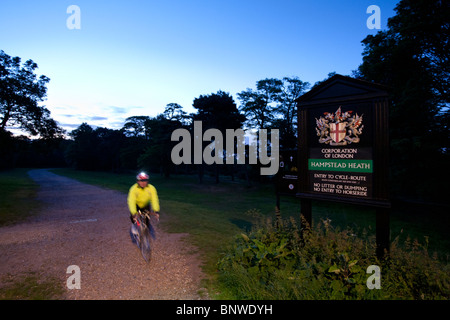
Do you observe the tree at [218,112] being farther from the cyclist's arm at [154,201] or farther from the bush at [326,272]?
the bush at [326,272]

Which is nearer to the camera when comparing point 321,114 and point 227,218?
point 321,114

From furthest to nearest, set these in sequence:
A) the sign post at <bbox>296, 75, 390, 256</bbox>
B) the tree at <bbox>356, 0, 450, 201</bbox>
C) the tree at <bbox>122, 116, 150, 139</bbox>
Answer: the tree at <bbox>122, 116, 150, 139</bbox>
the tree at <bbox>356, 0, 450, 201</bbox>
the sign post at <bbox>296, 75, 390, 256</bbox>

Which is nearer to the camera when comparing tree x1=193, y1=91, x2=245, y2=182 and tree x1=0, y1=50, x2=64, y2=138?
tree x1=0, y1=50, x2=64, y2=138

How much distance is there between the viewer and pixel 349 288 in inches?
161

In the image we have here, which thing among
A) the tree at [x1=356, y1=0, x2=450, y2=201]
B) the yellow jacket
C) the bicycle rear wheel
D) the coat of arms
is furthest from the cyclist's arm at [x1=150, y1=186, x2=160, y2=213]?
the tree at [x1=356, y1=0, x2=450, y2=201]

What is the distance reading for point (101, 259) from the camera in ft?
20.0

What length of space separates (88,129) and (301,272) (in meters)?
75.8

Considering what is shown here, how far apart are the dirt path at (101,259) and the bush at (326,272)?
0.94 m

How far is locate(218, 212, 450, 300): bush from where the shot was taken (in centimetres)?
403

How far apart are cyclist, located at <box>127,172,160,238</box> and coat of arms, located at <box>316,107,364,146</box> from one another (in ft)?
14.9

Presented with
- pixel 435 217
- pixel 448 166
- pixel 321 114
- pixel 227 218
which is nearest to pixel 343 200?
pixel 321 114

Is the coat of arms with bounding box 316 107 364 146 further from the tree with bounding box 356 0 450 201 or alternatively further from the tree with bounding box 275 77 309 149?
the tree with bounding box 275 77 309 149

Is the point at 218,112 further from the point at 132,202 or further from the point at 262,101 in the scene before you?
the point at 132,202
